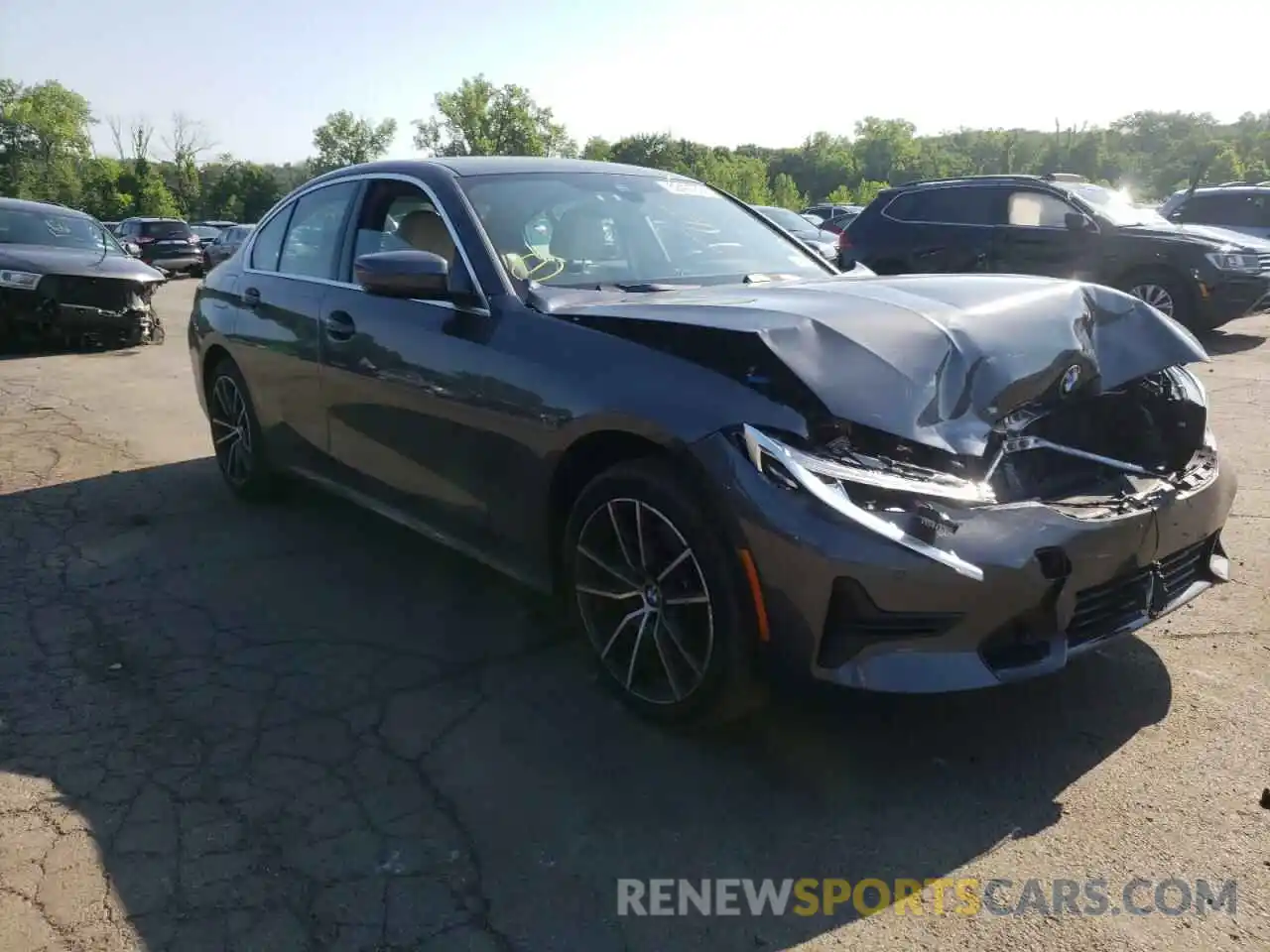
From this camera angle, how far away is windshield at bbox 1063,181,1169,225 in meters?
10.6

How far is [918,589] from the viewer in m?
2.46

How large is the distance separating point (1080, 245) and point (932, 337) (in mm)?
8672

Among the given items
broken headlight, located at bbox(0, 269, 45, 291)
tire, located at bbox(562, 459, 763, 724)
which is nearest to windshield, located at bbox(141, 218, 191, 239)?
broken headlight, located at bbox(0, 269, 45, 291)

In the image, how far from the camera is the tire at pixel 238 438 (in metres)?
5.26

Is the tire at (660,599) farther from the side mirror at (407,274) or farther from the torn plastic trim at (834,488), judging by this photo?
the side mirror at (407,274)

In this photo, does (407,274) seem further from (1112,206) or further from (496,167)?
(1112,206)

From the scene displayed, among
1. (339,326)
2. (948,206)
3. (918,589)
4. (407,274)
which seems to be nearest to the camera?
(918,589)

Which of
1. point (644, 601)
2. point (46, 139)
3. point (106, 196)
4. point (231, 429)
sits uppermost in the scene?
point (46, 139)

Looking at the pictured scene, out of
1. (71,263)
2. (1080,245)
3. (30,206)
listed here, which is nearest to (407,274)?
(1080,245)

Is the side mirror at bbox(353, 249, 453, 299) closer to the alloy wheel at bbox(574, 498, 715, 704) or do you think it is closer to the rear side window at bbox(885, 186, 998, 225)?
the alloy wheel at bbox(574, 498, 715, 704)

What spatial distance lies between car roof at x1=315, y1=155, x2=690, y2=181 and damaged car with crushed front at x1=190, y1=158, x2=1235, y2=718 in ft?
0.08

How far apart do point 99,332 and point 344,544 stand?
26.7ft

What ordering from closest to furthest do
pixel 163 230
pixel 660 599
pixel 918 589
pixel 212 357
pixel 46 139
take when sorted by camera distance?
1. pixel 918 589
2. pixel 660 599
3. pixel 212 357
4. pixel 163 230
5. pixel 46 139

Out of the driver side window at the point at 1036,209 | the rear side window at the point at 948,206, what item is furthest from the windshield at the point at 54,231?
the driver side window at the point at 1036,209
